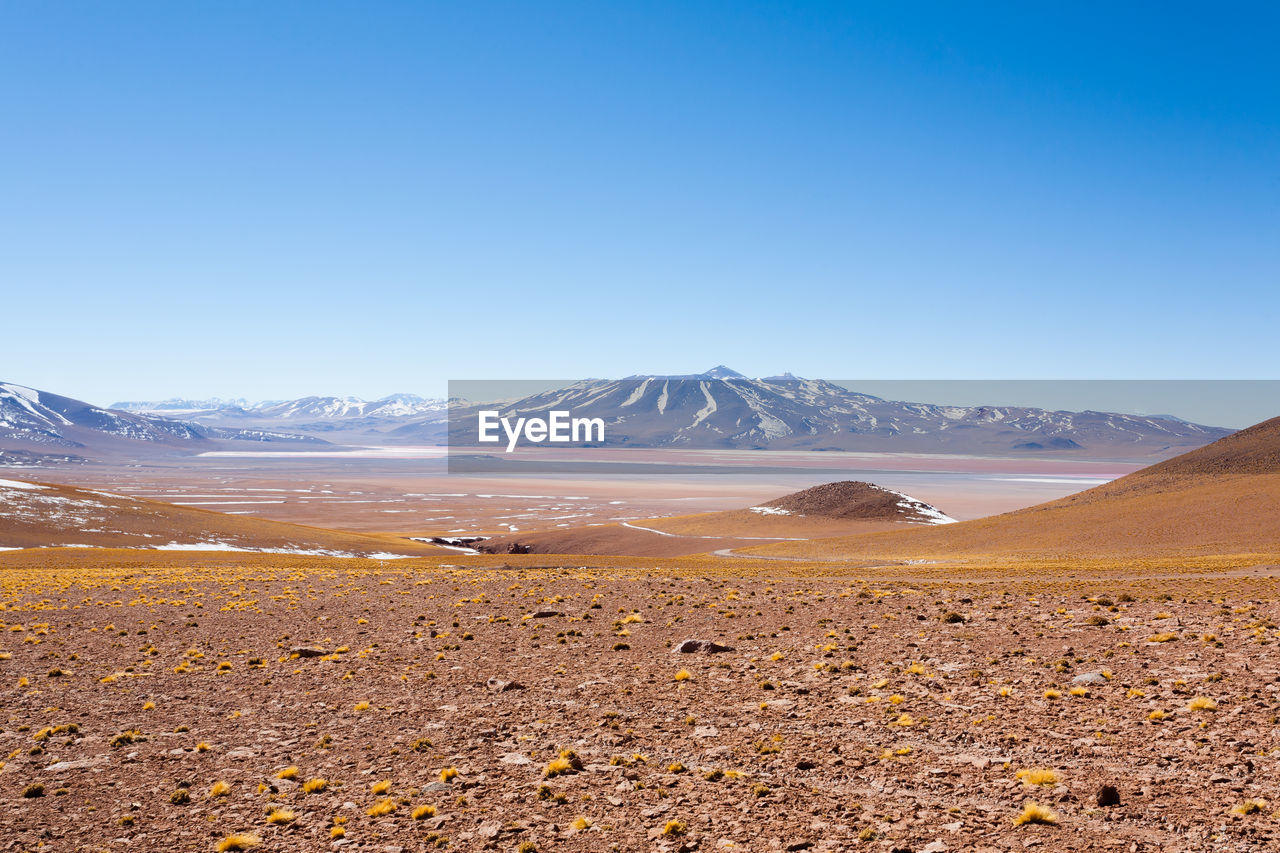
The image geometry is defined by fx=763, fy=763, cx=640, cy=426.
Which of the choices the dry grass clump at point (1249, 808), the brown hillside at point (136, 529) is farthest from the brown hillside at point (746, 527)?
the dry grass clump at point (1249, 808)

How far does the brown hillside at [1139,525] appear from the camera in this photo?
49188 millimetres

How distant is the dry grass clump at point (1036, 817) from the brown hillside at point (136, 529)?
2271 inches

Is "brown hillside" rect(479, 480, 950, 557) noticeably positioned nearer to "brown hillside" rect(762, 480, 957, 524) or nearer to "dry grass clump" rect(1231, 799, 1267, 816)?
"brown hillside" rect(762, 480, 957, 524)

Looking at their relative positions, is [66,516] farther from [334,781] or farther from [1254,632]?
[1254,632]

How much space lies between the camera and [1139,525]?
56062 mm

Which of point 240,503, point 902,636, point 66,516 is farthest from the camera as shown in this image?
point 240,503

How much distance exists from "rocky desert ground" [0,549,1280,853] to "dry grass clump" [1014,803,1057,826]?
23mm

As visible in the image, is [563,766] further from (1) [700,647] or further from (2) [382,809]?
(1) [700,647]

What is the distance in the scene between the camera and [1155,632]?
52.4 ft

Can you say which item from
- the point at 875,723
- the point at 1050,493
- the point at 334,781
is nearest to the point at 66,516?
the point at 334,781

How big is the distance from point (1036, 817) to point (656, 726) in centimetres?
564

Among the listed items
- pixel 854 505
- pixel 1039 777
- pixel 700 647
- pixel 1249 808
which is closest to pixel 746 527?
pixel 854 505

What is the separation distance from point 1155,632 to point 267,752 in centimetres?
1699

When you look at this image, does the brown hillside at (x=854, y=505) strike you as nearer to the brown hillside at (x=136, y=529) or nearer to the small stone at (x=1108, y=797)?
the brown hillside at (x=136, y=529)
